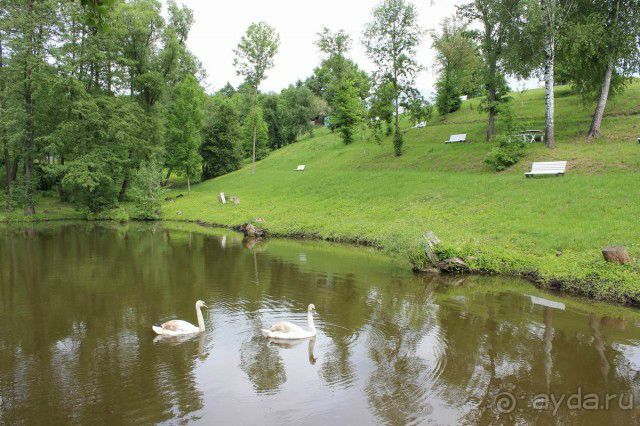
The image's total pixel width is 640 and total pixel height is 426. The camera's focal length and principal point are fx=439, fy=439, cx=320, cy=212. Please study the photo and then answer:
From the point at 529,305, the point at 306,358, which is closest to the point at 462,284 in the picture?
the point at 529,305

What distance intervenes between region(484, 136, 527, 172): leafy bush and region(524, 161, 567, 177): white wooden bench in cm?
302

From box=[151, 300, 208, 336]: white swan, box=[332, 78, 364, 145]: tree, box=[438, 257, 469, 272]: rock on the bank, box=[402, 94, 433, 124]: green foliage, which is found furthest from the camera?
box=[332, 78, 364, 145]: tree

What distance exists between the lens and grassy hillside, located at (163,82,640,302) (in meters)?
17.7

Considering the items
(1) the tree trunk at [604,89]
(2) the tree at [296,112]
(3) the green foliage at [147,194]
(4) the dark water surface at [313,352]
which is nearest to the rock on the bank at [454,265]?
(4) the dark water surface at [313,352]

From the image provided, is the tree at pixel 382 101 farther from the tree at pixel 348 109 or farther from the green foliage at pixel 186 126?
the green foliage at pixel 186 126

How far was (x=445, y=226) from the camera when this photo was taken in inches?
931

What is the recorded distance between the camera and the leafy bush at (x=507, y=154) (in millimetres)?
30656

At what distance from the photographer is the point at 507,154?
1208 inches

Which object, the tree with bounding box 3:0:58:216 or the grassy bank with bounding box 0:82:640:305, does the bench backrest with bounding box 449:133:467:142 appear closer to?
the grassy bank with bounding box 0:82:640:305

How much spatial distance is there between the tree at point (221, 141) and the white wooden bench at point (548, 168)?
42.8 metres

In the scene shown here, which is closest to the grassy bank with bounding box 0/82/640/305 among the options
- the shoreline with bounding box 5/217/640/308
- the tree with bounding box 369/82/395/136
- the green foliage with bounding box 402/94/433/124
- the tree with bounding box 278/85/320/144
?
the shoreline with bounding box 5/217/640/308

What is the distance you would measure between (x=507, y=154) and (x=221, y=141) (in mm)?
40789

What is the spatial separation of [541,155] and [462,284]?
17.3 metres

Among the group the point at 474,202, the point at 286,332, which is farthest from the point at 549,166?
the point at 286,332
